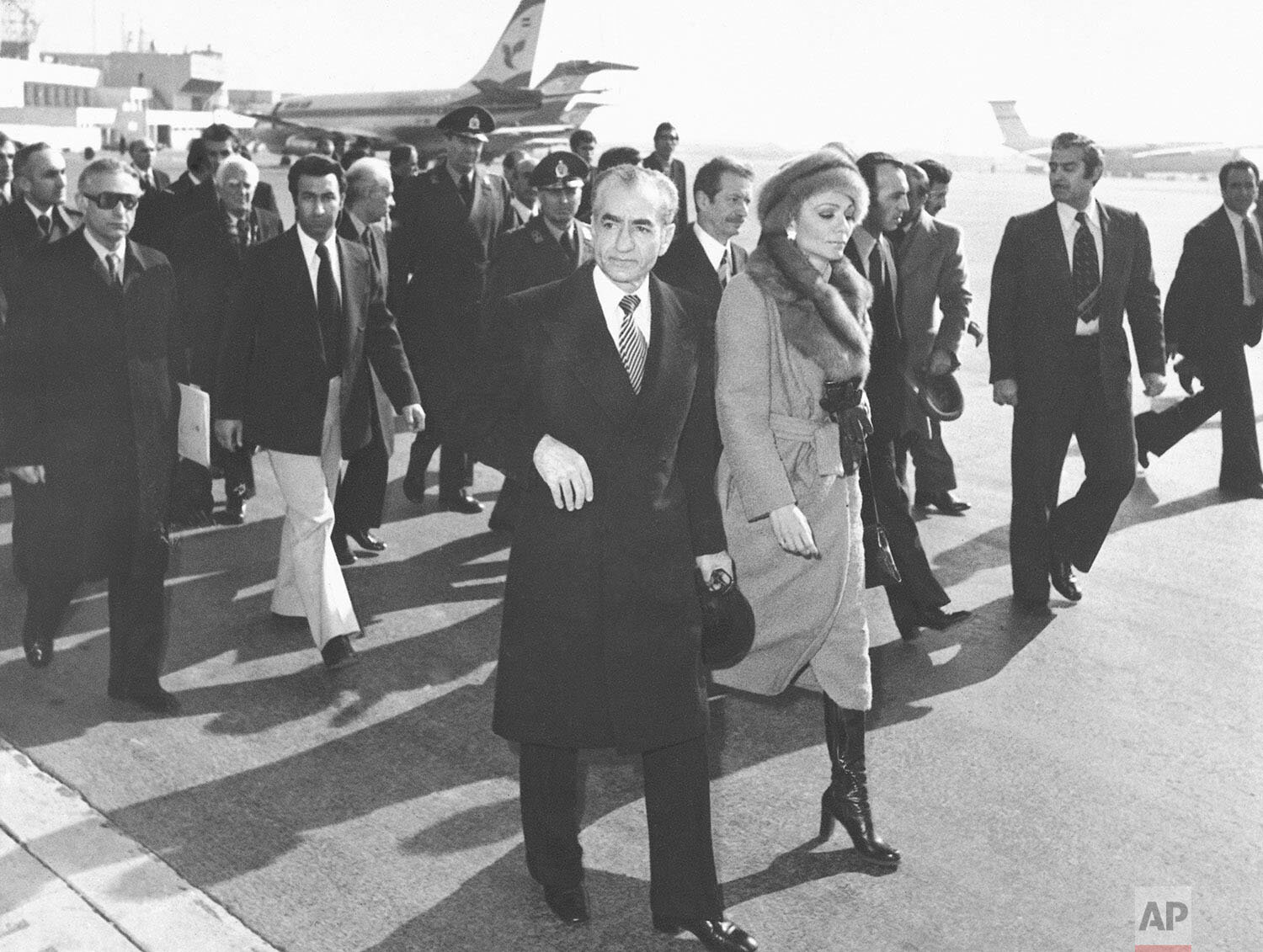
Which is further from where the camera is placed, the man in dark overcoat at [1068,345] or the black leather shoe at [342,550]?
the black leather shoe at [342,550]

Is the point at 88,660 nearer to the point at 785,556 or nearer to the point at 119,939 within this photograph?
the point at 119,939

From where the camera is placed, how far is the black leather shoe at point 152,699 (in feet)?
17.2

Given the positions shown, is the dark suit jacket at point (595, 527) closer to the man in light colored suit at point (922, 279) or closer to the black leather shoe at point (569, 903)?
the black leather shoe at point (569, 903)

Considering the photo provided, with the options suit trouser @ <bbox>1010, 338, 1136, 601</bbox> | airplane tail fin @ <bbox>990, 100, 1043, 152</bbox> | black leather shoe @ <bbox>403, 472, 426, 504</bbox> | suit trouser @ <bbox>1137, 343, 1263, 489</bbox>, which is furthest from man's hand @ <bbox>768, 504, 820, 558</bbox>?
airplane tail fin @ <bbox>990, 100, 1043, 152</bbox>

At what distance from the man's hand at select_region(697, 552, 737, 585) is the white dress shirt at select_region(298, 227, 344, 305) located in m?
2.75

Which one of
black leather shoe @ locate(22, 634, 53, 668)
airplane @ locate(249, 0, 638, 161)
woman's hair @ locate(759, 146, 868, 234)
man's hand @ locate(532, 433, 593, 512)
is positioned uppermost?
airplane @ locate(249, 0, 638, 161)

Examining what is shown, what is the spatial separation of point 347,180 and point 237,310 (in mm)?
2317

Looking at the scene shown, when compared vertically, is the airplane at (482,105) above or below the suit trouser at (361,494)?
above

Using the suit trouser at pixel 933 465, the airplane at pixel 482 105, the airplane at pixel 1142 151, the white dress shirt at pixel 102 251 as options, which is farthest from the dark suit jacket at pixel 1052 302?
the airplane at pixel 1142 151

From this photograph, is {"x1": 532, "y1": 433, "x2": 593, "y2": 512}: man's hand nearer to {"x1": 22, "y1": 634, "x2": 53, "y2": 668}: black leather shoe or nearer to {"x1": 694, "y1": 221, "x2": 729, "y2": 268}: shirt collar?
{"x1": 694, "y1": 221, "x2": 729, "y2": 268}: shirt collar

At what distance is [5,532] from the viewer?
784 cm

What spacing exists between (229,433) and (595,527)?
2752 millimetres

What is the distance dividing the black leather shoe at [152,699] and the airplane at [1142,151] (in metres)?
75.9

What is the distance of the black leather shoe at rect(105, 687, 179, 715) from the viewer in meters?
5.23
